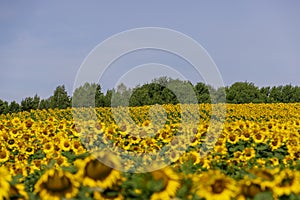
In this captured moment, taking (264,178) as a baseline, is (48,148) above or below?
Result: above

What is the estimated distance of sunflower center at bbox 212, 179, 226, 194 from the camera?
12.5ft

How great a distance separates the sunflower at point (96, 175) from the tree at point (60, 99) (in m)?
22.2

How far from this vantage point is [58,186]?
3.74 metres

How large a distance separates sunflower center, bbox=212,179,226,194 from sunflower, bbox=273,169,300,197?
1.36 ft

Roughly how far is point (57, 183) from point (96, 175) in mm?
303

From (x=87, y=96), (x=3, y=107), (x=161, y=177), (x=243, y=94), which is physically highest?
(x=243, y=94)

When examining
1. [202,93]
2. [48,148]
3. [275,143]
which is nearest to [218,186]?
[275,143]

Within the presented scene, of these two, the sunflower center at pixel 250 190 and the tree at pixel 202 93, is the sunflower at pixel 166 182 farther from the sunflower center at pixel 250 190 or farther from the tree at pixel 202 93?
the tree at pixel 202 93

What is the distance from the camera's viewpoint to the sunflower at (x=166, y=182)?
12.1 ft

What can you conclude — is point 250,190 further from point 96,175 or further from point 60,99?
point 60,99

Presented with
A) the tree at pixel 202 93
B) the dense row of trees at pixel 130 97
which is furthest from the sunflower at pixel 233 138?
the tree at pixel 202 93

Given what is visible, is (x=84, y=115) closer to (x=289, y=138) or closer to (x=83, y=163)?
(x=289, y=138)

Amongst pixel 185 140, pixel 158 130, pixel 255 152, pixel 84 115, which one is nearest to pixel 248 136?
pixel 255 152

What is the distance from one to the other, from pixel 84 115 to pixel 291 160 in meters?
11.7
